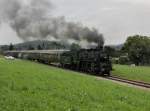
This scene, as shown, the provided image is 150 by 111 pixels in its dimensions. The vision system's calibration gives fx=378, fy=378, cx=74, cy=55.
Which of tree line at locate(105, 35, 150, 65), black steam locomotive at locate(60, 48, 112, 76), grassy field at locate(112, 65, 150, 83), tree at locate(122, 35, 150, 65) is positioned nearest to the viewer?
grassy field at locate(112, 65, 150, 83)

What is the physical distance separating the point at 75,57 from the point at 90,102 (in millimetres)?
36781

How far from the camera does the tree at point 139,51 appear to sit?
373 feet

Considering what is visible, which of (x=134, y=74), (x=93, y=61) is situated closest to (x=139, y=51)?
Answer: (x=134, y=74)

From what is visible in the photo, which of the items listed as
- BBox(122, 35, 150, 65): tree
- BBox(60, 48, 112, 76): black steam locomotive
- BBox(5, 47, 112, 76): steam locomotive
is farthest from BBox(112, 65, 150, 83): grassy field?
BBox(122, 35, 150, 65): tree

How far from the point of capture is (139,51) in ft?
380

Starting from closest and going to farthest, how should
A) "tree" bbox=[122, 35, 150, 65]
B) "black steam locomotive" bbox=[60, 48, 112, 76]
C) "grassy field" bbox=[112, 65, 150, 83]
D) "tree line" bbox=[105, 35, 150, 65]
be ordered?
"grassy field" bbox=[112, 65, 150, 83], "black steam locomotive" bbox=[60, 48, 112, 76], "tree line" bbox=[105, 35, 150, 65], "tree" bbox=[122, 35, 150, 65]

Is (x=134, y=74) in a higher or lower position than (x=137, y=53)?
lower

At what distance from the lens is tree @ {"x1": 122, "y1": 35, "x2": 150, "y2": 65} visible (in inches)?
4479

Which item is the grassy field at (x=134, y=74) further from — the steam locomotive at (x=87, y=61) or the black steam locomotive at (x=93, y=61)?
the steam locomotive at (x=87, y=61)

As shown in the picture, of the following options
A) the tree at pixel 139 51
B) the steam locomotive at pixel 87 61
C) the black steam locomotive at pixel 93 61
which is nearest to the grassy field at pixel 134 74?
the black steam locomotive at pixel 93 61

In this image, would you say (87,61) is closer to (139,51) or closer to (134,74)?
(134,74)

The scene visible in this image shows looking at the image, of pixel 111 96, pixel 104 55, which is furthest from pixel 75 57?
pixel 111 96

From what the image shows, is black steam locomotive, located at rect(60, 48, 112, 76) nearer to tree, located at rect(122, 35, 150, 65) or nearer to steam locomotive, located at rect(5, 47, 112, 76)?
steam locomotive, located at rect(5, 47, 112, 76)

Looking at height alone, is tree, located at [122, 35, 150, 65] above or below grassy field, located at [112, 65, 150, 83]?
above
